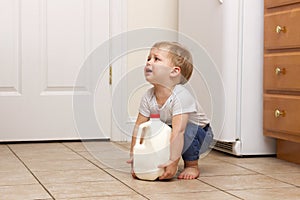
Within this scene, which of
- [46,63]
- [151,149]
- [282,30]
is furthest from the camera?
[46,63]

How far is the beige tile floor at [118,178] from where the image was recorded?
1.64m

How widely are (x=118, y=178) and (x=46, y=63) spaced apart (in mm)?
1056

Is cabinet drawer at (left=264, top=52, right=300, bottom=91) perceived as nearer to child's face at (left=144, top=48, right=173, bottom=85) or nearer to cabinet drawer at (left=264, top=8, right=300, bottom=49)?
cabinet drawer at (left=264, top=8, right=300, bottom=49)

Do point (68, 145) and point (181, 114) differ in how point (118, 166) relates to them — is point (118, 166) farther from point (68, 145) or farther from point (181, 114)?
point (68, 145)

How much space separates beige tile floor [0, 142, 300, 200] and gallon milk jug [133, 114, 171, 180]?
36 millimetres

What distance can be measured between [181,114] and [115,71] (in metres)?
1.05

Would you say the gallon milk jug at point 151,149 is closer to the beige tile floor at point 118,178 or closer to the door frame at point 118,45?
the beige tile floor at point 118,178

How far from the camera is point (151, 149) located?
1799mm

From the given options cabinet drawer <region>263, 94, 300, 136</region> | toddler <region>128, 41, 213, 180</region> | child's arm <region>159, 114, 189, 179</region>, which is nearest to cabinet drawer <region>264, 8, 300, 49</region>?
cabinet drawer <region>263, 94, 300, 136</region>

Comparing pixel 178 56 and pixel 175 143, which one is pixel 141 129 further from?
pixel 178 56

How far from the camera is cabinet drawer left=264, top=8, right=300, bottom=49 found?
6.86 feet

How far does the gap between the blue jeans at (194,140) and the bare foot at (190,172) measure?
16mm

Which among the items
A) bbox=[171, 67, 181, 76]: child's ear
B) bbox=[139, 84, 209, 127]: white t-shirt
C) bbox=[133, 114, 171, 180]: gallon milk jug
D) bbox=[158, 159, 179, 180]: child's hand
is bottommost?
bbox=[158, 159, 179, 180]: child's hand

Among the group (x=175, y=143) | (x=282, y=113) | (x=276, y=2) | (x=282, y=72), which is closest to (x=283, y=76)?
(x=282, y=72)
